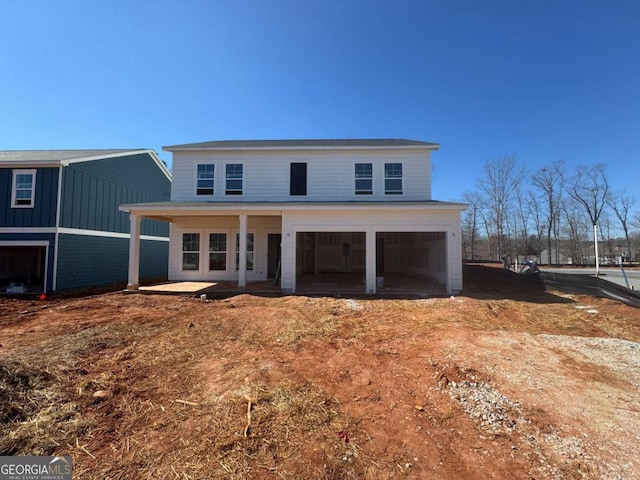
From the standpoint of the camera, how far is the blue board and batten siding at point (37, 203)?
37.6ft

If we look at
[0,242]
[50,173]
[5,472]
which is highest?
[50,173]

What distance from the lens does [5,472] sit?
2.44 meters

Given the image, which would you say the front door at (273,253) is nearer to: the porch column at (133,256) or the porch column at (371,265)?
the porch column at (371,265)

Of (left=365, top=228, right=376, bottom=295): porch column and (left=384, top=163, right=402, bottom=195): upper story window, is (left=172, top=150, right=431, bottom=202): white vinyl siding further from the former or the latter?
(left=365, top=228, right=376, bottom=295): porch column

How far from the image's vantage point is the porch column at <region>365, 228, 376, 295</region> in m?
10.4

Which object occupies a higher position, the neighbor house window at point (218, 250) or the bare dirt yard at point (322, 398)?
the neighbor house window at point (218, 250)

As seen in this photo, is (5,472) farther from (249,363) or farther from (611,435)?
(611,435)

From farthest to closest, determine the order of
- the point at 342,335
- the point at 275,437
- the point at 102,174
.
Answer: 1. the point at 102,174
2. the point at 342,335
3. the point at 275,437

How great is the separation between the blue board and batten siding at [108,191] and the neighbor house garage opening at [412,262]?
12.9 m

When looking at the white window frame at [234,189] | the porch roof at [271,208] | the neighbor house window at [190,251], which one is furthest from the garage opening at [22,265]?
the white window frame at [234,189]

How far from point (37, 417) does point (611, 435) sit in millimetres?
5728

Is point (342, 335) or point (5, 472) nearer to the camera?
point (5, 472)

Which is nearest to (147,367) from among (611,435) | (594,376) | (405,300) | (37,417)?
(37,417)

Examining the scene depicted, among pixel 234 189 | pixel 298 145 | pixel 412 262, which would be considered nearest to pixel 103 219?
pixel 234 189
